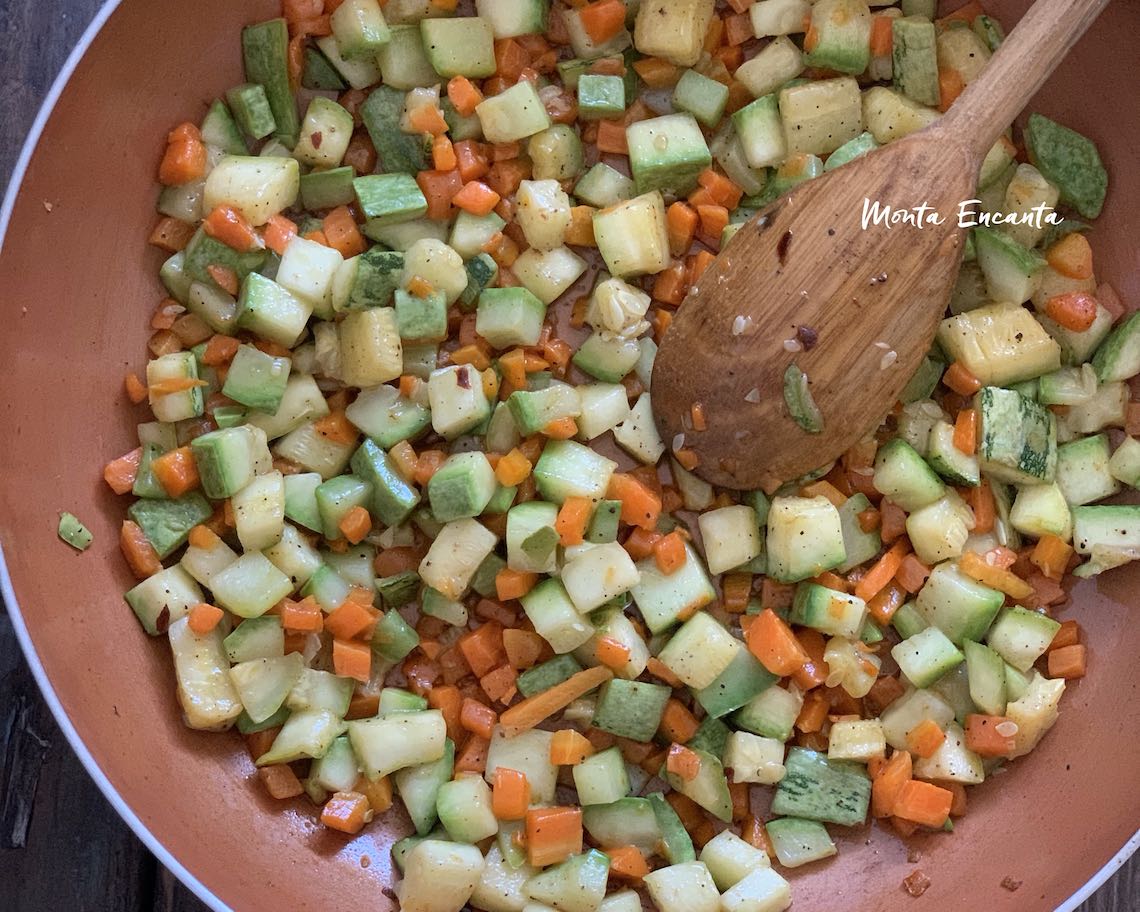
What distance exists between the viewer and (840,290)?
2311 mm

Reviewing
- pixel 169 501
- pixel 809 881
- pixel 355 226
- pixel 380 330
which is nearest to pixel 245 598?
pixel 169 501

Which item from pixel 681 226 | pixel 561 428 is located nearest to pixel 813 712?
pixel 561 428

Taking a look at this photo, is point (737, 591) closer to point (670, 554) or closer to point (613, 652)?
point (670, 554)

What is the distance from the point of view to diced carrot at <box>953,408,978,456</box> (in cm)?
255

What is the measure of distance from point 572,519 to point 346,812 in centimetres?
76

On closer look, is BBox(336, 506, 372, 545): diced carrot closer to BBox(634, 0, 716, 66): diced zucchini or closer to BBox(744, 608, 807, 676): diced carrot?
BBox(744, 608, 807, 676): diced carrot

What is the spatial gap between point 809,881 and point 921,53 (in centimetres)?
178

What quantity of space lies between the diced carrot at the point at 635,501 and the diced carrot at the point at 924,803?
30.5 inches

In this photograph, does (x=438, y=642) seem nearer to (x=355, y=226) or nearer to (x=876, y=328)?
(x=355, y=226)

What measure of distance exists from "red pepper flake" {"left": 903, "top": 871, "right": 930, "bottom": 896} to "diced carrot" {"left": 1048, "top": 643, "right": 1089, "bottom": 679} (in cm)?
52

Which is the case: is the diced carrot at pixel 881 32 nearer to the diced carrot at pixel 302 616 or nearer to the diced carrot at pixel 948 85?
the diced carrot at pixel 948 85

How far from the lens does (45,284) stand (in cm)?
234

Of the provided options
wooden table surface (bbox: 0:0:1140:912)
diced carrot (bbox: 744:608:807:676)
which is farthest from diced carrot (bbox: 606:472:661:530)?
wooden table surface (bbox: 0:0:1140:912)

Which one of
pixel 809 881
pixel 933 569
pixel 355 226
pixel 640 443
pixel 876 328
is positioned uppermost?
pixel 355 226
